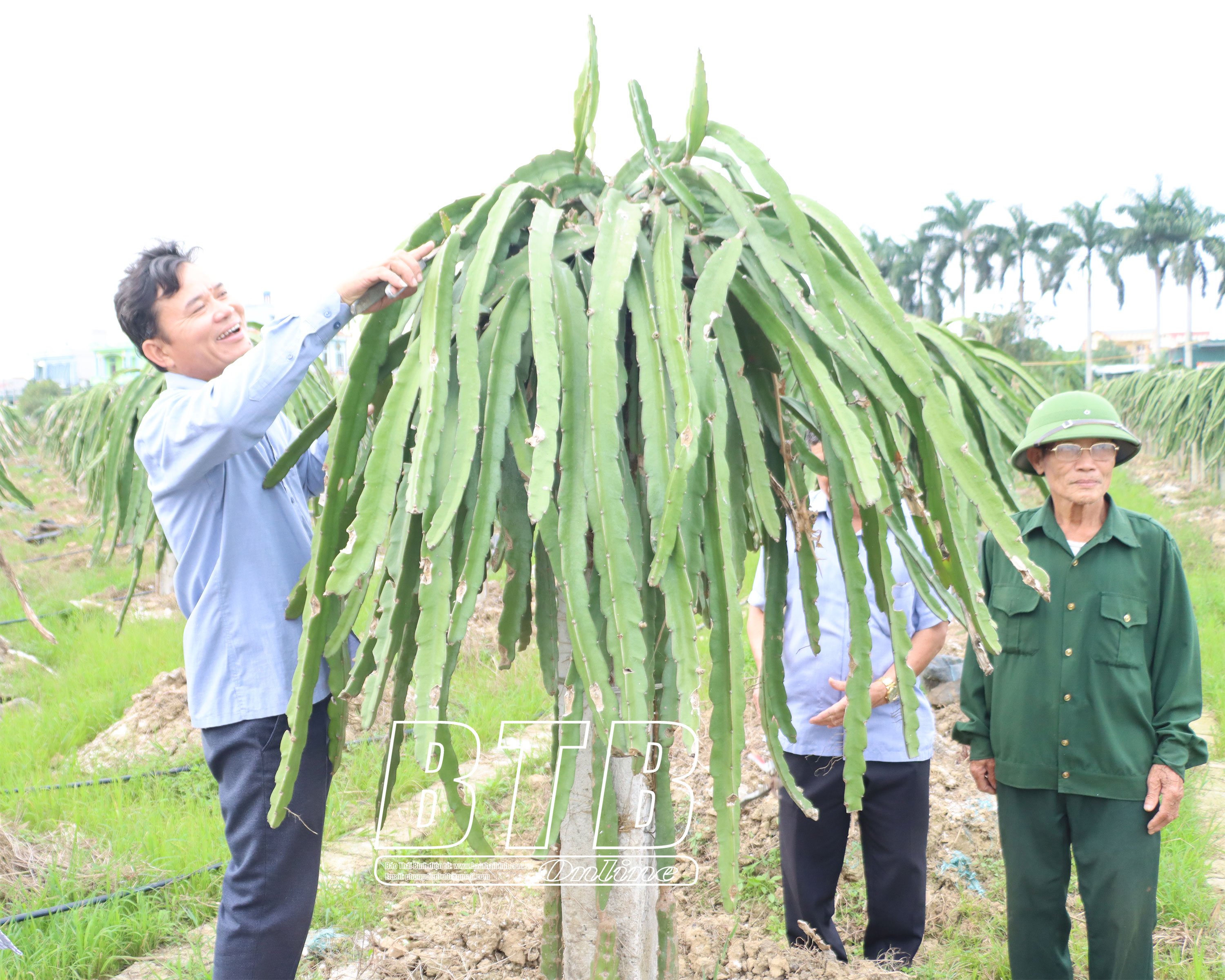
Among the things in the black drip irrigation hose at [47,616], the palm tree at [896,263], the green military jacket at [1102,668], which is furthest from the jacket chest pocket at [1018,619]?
the palm tree at [896,263]

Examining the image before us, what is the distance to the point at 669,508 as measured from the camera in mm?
1630

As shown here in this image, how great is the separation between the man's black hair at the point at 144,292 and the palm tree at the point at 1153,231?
45732mm

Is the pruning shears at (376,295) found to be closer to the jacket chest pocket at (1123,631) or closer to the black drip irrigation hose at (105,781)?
the jacket chest pocket at (1123,631)

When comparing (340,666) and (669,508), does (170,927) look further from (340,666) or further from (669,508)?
(669,508)

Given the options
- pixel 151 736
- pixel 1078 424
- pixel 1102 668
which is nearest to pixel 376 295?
pixel 1078 424

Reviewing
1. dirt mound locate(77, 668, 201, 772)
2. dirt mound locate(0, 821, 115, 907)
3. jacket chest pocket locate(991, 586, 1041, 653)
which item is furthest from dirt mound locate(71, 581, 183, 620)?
jacket chest pocket locate(991, 586, 1041, 653)

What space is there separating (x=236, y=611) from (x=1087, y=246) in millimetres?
48254

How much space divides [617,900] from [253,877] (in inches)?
34.2

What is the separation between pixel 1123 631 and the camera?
112 inches

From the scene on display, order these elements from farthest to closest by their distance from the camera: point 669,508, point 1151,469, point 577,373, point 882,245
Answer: point 882,245 → point 1151,469 → point 577,373 → point 669,508

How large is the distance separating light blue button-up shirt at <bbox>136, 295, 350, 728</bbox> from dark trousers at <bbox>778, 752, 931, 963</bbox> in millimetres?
1766

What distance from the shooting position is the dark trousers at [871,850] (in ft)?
10.5

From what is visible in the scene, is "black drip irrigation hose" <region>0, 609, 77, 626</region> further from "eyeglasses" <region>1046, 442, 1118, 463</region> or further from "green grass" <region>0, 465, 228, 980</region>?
"eyeglasses" <region>1046, 442, 1118, 463</region>

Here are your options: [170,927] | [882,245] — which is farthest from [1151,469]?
[882,245]
